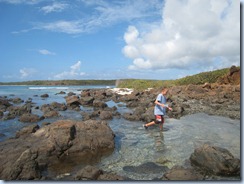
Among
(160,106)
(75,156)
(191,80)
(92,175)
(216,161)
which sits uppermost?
(191,80)

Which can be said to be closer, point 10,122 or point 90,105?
point 10,122

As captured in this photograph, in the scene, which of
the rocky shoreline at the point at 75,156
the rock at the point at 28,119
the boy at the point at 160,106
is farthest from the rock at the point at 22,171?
the rock at the point at 28,119

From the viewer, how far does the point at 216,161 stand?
6.98 metres

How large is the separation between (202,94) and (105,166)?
24039mm

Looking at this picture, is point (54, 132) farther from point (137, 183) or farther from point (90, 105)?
point (90, 105)

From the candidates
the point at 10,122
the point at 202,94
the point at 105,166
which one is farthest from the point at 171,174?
the point at 202,94

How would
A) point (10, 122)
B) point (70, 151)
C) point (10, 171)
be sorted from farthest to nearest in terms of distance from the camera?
1. point (10, 122)
2. point (70, 151)
3. point (10, 171)

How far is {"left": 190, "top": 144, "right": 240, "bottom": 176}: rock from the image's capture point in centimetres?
661

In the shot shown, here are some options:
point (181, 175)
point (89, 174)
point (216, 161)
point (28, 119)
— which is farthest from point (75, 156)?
point (28, 119)

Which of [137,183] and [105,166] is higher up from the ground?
[137,183]

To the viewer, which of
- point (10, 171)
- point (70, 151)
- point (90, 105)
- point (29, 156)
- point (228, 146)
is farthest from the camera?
point (90, 105)

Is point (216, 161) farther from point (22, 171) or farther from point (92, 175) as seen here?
point (22, 171)

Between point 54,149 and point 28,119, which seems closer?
point 54,149

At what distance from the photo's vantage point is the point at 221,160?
6.89 m
